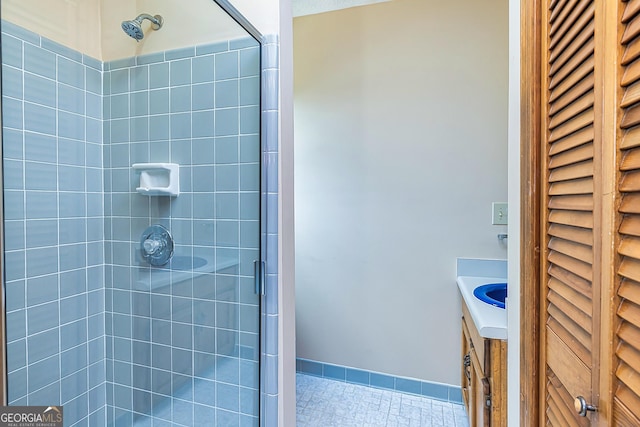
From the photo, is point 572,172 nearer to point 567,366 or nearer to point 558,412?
point 567,366

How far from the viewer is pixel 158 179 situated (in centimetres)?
146

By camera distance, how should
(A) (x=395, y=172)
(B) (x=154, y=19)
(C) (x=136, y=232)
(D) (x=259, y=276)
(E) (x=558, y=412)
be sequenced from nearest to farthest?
(E) (x=558, y=412) < (D) (x=259, y=276) < (B) (x=154, y=19) < (C) (x=136, y=232) < (A) (x=395, y=172)

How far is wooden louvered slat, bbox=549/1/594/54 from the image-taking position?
0.58m

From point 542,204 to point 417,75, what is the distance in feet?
5.23

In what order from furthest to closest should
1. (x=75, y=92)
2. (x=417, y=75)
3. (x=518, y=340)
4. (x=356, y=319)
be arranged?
1. (x=356, y=319)
2. (x=417, y=75)
3. (x=75, y=92)
4. (x=518, y=340)

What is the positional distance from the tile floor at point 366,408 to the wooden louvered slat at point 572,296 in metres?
1.53

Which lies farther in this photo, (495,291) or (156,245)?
(495,291)

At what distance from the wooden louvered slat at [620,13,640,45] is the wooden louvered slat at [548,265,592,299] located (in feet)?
1.29

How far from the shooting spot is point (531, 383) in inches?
30.7

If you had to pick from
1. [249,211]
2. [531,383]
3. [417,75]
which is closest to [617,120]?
[531,383]

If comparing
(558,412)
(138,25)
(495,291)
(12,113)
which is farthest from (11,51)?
(495,291)

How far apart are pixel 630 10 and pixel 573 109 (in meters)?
0.18

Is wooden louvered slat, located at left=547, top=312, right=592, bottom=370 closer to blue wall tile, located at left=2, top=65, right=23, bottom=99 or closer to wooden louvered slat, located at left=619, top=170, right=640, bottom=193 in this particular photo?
wooden louvered slat, located at left=619, top=170, right=640, bottom=193

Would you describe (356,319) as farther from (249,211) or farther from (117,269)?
(117,269)
